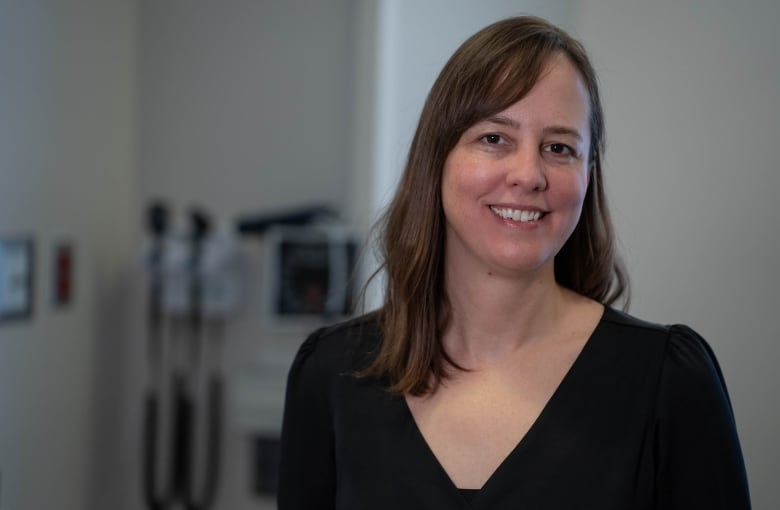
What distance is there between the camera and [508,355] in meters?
1.23

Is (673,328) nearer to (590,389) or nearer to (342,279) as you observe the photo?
(590,389)

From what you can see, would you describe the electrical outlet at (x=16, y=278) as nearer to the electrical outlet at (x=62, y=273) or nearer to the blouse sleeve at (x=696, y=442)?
the electrical outlet at (x=62, y=273)

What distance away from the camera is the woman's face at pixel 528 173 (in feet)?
3.59

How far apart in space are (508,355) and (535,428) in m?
0.12

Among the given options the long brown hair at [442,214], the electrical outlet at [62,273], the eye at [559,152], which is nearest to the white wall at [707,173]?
the long brown hair at [442,214]

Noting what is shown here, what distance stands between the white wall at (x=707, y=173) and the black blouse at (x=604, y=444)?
228mm

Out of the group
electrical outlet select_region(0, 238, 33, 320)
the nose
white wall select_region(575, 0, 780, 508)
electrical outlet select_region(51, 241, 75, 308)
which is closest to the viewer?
the nose

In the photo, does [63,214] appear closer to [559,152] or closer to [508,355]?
[508,355]

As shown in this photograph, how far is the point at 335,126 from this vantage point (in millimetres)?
3354

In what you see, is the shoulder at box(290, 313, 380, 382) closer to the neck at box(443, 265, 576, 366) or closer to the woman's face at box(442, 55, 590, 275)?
the neck at box(443, 265, 576, 366)

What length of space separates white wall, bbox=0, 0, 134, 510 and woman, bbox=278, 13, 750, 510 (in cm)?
150

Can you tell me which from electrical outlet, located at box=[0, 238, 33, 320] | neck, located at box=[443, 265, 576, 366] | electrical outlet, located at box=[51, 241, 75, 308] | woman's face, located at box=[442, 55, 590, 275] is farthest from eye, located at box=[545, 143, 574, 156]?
electrical outlet, located at box=[51, 241, 75, 308]

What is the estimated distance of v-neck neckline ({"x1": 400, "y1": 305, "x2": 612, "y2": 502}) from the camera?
3.73ft

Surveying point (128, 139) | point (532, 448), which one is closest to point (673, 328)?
point (532, 448)
